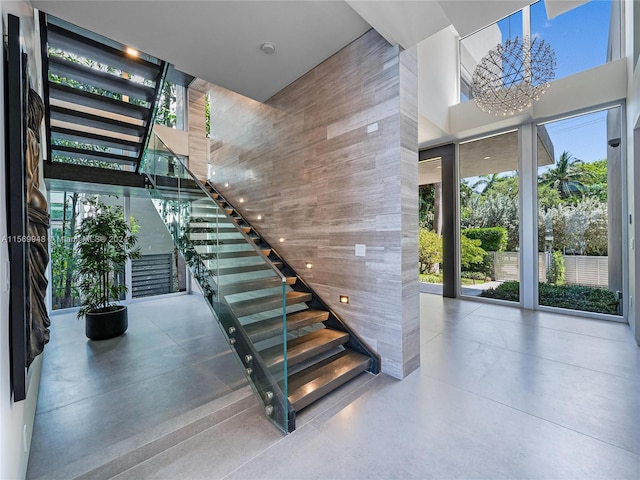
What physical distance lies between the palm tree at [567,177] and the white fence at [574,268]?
1.09 m

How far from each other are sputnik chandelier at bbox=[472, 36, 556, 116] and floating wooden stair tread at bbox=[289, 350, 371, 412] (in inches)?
152

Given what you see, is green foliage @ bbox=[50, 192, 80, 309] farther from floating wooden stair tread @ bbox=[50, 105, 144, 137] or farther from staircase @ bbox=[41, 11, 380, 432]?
→ floating wooden stair tread @ bbox=[50, 105, 144, 137]

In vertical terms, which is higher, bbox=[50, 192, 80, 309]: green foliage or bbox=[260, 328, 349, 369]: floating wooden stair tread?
bbox=[50, 192, 80, 309]: green foliage

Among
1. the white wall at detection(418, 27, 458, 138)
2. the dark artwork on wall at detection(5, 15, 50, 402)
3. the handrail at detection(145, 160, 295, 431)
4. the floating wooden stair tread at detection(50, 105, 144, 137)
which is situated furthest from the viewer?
the white wall at detection(418, 27, 458, 138)

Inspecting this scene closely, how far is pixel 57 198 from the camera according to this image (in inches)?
229

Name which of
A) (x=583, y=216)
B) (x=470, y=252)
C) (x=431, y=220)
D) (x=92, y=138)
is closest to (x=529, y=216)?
(x=583, y=216)

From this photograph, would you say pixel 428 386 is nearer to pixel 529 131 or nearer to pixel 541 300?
pixel 541 300

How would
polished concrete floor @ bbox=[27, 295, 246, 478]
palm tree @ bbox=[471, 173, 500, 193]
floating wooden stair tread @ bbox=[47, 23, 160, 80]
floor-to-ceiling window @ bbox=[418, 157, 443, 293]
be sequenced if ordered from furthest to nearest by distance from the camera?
floor-to-ceiling window @ bbox=[418, 157, 443, 293] < palm tree @ bbox=[471, 173, 500, 193] < floating wooden stair tread @ bbox=[47, 23, 160, 80] < polished concrete floor @ bbox=[27, 295, 246, 478]

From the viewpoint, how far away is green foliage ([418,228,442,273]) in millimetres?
6508

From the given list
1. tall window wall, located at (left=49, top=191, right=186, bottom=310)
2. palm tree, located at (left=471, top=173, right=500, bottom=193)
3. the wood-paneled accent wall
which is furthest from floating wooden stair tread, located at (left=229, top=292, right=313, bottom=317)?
the wood-paneled accent wall

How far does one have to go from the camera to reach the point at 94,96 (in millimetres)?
4016

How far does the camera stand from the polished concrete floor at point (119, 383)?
207 centimetres

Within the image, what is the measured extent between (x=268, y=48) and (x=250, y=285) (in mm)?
2652

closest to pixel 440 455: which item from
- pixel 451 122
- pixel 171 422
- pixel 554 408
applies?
pixel 554 408
